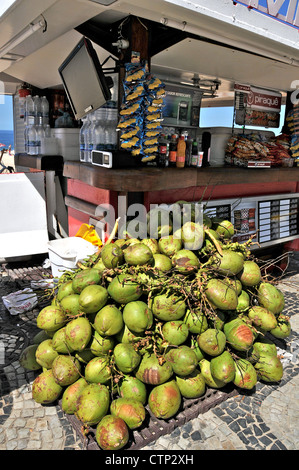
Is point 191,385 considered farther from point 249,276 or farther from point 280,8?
point 280,8

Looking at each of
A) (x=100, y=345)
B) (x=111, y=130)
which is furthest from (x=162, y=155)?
(x=100, y=345)

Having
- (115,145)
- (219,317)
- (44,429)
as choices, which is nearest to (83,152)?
(115,145)

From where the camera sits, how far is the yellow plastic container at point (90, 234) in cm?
444

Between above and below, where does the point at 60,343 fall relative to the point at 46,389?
above

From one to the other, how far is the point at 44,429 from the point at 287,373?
2270mm

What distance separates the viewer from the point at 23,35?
3869 millimetres

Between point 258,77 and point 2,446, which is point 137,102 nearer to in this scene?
point 258,77

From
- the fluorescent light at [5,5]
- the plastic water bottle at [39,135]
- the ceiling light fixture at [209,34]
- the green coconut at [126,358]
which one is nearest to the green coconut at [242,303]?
the green coconut at [126,358]

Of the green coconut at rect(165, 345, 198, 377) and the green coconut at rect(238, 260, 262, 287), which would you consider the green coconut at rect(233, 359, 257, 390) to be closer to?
the green coconut at rect(165, 345, 198, 377)

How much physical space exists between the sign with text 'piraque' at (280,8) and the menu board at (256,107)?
210 centimetres

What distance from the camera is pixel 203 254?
10.5 ft

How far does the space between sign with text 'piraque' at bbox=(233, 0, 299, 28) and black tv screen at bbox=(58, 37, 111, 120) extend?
1.56m

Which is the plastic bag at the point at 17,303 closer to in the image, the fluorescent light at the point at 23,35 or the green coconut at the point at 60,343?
the green coconut at the point at 60,343

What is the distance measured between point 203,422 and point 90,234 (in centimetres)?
261
